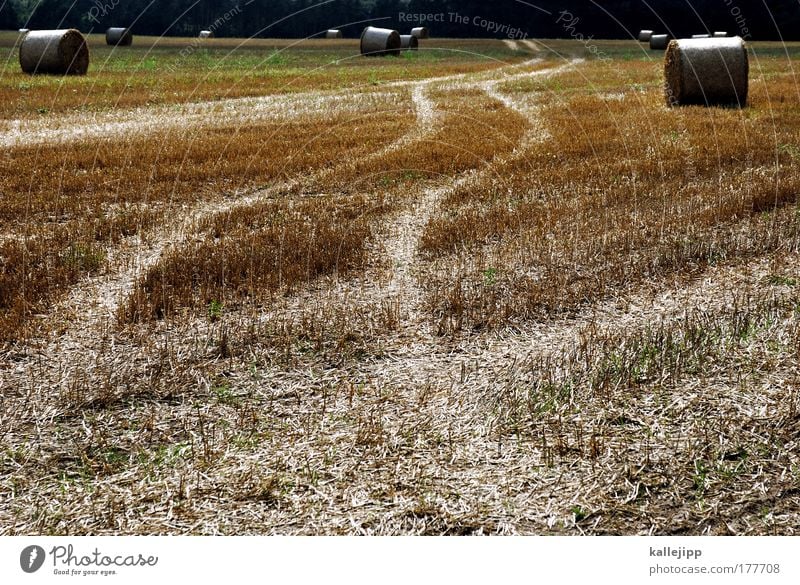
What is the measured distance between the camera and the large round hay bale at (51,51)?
34.6m

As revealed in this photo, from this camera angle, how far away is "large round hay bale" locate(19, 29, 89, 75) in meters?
34.6

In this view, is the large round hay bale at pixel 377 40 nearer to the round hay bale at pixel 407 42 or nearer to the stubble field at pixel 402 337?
the round hay bale at pixel 407 42

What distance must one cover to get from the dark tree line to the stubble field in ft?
256

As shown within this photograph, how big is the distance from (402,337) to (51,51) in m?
32.7

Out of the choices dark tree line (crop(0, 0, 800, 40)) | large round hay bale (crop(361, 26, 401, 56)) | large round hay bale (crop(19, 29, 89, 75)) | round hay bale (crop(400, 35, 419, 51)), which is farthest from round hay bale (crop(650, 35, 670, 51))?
large round hay bale (crop(19, 29, 89, 75))

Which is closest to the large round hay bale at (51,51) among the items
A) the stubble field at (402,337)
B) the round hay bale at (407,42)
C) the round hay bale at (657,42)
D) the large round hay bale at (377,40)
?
the stubble field at (402,337)

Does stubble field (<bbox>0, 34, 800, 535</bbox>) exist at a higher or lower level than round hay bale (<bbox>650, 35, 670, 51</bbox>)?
higher
